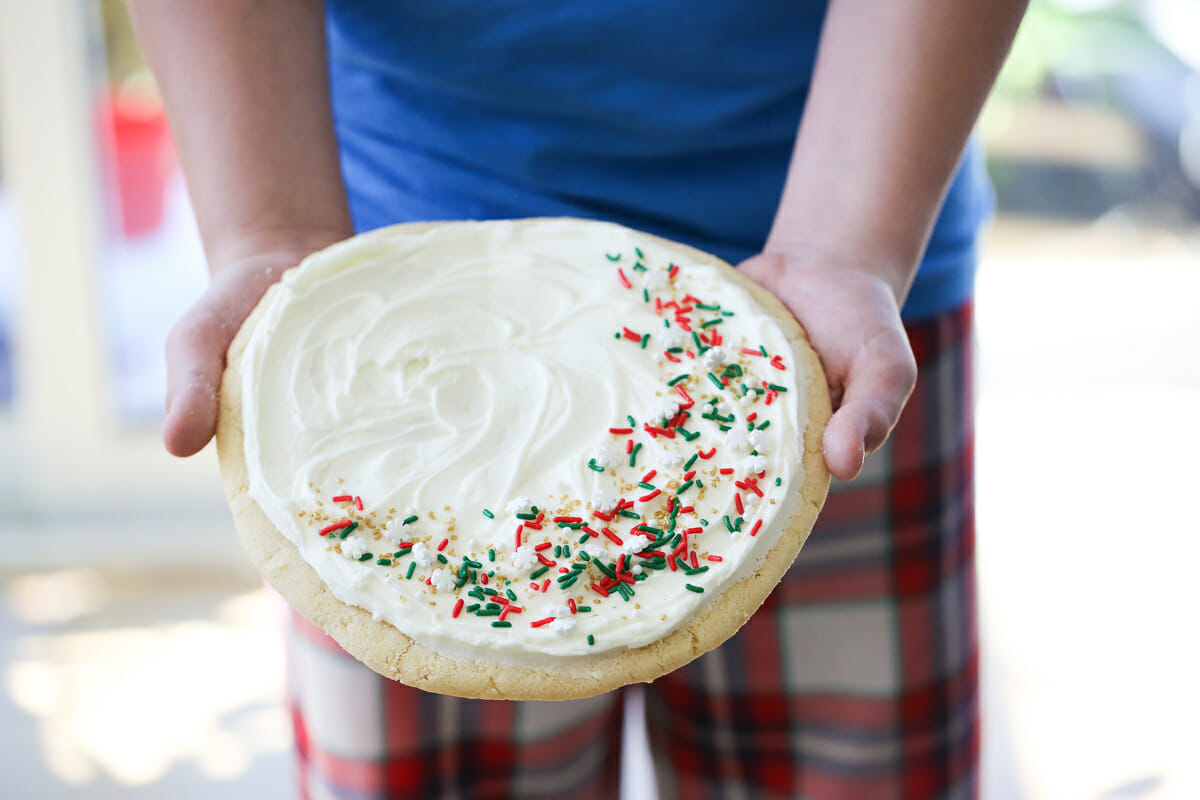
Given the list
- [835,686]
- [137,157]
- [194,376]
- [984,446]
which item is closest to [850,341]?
[835,686]

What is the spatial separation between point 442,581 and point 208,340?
0.49 meters

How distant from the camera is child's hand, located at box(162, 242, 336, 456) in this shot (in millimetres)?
1391

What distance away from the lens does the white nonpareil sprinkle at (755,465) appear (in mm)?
1415

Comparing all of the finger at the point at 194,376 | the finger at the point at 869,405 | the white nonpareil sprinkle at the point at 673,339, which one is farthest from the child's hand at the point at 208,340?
the finger at the point at 869,405

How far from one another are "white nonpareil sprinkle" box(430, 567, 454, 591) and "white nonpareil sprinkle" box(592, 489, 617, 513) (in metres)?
0.21

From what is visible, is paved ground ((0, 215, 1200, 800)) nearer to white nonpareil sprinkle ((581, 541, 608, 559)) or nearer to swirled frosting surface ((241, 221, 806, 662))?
swirled frosting surface ((241, 221, 806, 662))

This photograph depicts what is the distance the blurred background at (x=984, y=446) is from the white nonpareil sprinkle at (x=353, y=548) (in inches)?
76.5

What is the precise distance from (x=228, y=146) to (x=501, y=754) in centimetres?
101

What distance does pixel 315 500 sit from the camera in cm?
138

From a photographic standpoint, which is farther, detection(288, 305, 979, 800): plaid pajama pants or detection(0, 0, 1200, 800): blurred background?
detection(0, 0, 1200, 800): blurred background

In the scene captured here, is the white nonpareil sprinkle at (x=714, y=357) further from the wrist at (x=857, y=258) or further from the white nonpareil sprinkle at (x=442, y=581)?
the white nonpareil sprinkle at (x=442, y=581)

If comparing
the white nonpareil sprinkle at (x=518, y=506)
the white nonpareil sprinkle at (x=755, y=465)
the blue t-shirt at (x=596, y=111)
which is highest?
the blue t-shirt at (x=596, y=111)

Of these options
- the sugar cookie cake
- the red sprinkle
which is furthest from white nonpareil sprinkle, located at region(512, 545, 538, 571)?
the red sprinkle

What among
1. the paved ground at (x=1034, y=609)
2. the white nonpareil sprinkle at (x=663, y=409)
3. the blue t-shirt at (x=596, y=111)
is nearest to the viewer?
the white nonpareil sprinkle at (x=663, y=409)
